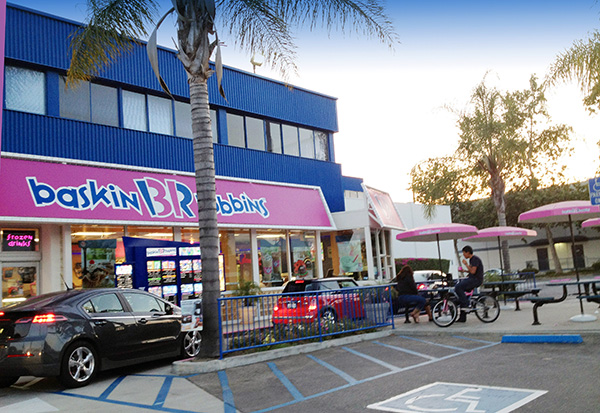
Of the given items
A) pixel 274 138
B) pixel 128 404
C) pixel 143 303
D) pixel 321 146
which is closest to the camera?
pixel 128 404

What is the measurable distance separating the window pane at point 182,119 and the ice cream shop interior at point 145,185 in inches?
1.6

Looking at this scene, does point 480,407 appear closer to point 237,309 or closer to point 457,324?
point 237,309

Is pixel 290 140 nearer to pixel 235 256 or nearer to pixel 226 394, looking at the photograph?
pixel 235 256

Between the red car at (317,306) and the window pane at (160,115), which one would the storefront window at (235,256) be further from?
the red car at (317,306)

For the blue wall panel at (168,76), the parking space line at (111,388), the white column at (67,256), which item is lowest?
the parking space line at (111,388)

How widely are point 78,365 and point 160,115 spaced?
11.3 metres

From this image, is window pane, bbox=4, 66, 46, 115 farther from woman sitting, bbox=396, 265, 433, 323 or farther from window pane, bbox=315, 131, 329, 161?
window pane, bbox=315, 131, 329, 161

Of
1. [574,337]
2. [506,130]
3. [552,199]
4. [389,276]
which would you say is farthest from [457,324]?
[552,199]

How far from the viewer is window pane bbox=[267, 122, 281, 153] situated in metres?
22.5

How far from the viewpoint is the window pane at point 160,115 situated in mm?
18250

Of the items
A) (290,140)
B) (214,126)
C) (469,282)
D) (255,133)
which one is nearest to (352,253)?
(290,140)

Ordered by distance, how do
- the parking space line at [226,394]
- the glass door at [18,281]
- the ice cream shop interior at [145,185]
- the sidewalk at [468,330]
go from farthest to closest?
the ice cream shop interior at [145,185] → the glass door at [18,281] → the sidewalk at [468,330] → the parking space line at [226,394]

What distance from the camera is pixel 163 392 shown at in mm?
8188

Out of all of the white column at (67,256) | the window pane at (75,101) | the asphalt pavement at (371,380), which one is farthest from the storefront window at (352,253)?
the white column at (67,256)
